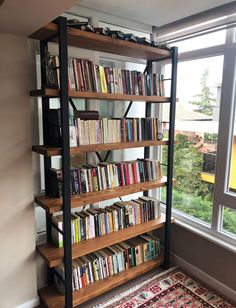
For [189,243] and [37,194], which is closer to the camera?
[37,194]

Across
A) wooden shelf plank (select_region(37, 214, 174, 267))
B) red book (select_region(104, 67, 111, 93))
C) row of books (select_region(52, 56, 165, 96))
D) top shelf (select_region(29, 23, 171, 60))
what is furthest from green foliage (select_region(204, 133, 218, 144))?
red book (select_region(104, 67, 111, 93))

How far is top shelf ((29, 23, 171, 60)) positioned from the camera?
5.36ft

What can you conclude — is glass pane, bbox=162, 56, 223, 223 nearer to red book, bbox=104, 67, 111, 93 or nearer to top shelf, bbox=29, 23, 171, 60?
top shelf, bbox=29, 23, 171, 60

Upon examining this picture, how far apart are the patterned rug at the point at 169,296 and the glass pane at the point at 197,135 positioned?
0.63 meters

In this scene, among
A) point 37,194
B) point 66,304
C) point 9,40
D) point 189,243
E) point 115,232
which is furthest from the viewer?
point 189,243

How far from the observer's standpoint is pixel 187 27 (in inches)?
92.8

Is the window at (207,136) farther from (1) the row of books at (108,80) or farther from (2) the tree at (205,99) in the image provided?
(1) the row of books at (108,80)

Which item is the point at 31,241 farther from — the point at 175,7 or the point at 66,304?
the point at 175,7

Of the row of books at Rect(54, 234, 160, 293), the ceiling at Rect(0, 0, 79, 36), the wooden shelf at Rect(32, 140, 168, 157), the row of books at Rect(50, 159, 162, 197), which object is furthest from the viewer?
the row of books at Rect(54, 234, 160, 293)

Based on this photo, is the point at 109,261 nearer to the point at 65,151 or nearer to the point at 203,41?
the point at 65,151

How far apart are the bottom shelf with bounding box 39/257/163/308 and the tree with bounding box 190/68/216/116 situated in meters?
1.64

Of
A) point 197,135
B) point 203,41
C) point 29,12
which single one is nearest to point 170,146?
point 197,135

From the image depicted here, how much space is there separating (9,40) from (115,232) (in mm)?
1691

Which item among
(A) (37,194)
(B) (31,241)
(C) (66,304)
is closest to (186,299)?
(C) (66,304)
